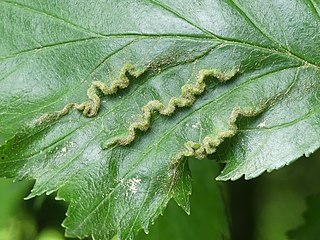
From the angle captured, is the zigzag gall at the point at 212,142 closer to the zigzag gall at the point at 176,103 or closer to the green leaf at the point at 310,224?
the zigzag gall at the point at 176,103

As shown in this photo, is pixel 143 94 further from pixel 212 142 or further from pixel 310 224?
pixel 310 224

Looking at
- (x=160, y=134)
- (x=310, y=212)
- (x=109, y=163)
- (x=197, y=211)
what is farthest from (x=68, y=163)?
(x=310, y=212)

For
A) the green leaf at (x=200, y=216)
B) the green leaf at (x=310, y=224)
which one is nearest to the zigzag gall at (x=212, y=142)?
the green leaf at (x=200, y=216)

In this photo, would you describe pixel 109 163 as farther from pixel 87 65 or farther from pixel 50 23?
pixel 50 23

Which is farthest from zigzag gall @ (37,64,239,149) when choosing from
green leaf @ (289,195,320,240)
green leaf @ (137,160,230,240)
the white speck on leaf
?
green leaf @ (289,195,320,240)

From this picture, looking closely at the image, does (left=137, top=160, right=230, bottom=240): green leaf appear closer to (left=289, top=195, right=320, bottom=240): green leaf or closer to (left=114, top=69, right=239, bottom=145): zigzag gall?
(left=289, top=195, right=320, bottom=240): green leaf

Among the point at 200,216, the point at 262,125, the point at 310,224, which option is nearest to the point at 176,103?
the point at 262,125

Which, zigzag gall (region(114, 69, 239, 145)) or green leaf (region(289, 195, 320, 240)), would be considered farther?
green leaf (region(289, 195, 320, 240))
